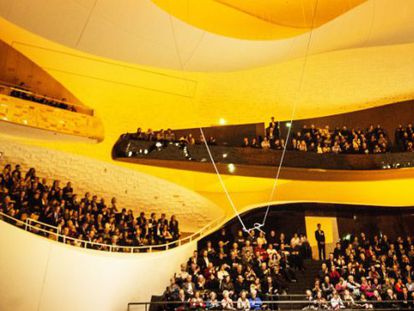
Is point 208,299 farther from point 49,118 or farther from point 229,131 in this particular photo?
point 229,131

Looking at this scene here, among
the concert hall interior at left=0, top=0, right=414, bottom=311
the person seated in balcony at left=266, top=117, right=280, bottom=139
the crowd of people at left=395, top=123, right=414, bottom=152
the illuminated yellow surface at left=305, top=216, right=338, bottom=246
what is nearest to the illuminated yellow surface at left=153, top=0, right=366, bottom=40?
the concert hall interior at left=0, top=0, right=414, bottom=311

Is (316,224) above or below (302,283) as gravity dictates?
above

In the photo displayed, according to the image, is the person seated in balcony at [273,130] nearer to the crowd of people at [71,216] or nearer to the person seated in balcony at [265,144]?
the person seated in balcony at [265,144]

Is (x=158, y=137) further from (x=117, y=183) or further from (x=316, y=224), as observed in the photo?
(x=316, y=224)

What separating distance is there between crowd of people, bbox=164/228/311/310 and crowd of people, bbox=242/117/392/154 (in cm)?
353

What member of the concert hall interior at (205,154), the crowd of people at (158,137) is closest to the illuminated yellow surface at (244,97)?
the concert hall interior at (205,154)

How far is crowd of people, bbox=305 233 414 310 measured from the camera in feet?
32.0

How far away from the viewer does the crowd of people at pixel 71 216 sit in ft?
30.0

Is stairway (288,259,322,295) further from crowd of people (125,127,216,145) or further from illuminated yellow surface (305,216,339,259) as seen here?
crowd of people (125,127,216,145)

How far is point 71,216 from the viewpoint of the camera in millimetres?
9617

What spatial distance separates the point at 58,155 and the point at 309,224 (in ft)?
27.1

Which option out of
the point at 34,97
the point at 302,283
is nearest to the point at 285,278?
the point at 302,283

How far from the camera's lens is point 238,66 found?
14.3m

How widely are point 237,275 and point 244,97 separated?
723 centimetres
